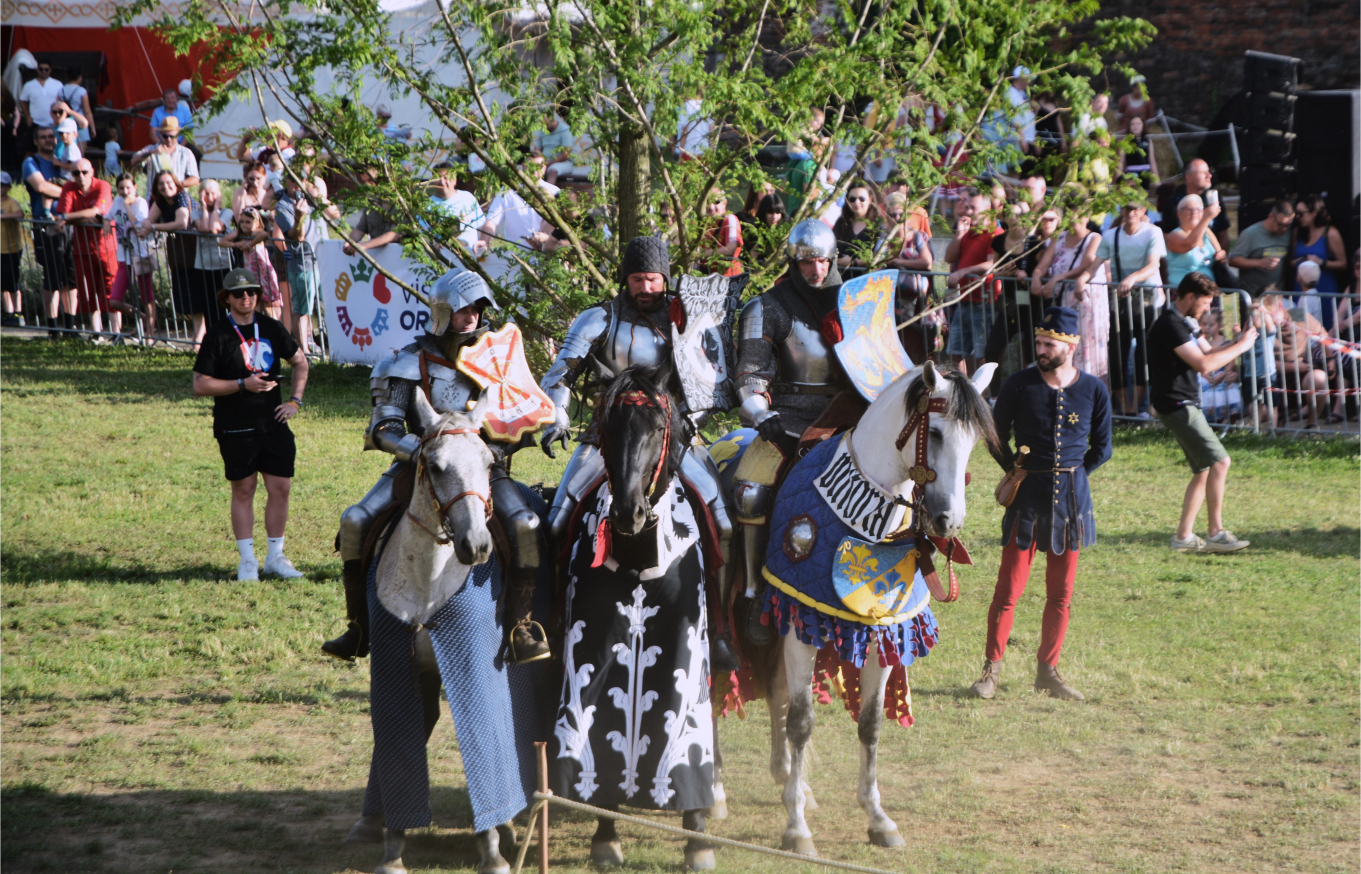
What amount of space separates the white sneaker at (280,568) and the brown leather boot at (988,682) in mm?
4858

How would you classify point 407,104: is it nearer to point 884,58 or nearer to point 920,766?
point 884,58

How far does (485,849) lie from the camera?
18.0 feet

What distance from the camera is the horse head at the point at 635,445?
5.25 meters

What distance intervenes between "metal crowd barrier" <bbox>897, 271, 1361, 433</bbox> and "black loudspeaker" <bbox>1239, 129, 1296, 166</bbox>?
3492 millimetres

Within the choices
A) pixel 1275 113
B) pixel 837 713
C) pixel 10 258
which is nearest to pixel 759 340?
pixel 837 713

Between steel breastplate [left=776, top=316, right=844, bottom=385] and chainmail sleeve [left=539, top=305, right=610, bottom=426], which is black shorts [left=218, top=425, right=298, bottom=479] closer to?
chainmail sleeve [left=539, top=305, right=610, bottom=426]

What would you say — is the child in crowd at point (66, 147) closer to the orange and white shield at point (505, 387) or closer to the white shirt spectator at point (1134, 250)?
the white shirt spectator at point (1134, 250)

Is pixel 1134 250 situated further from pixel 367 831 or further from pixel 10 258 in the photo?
pixel 10 258

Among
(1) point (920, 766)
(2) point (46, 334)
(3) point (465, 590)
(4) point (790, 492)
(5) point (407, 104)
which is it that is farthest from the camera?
(2) point (46, 334)

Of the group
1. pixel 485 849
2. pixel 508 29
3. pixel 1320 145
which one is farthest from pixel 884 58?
pixel 1320 145

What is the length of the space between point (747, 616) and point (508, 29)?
3.31 meters

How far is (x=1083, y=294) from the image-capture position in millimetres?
13164

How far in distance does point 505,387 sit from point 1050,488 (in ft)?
11.4

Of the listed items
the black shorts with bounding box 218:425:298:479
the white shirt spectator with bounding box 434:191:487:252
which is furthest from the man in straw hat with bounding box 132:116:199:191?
the white shirt spectator with bounding box 434:191:487:252
